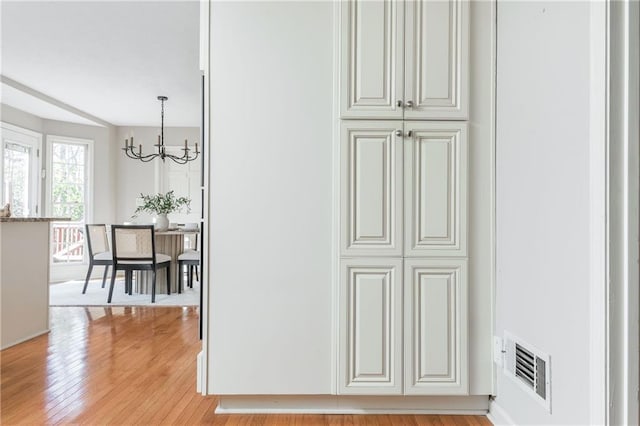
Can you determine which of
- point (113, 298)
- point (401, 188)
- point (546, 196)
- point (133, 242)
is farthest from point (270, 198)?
point (113, 298)

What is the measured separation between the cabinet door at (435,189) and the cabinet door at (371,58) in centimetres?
18

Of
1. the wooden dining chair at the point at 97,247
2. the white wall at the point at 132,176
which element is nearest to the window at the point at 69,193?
the white wall at the point at 132,176

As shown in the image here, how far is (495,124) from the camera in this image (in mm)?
1783

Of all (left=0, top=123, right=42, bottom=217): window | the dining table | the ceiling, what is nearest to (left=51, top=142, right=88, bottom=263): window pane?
(left=0, top=123, right=42, bottom=217): window

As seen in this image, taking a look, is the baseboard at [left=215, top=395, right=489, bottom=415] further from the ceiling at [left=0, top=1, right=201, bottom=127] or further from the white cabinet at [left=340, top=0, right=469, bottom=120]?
the ceiling at [left=0, top=1, right=201, bottom=127]

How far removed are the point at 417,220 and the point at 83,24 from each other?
123 inches

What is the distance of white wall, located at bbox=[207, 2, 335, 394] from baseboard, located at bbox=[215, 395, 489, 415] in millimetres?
98

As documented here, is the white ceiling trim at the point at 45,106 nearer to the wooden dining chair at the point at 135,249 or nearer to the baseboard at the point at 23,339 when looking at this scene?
the wooden dining chair at the point at 135,249

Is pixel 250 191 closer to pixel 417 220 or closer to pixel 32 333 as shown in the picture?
pixel 417 220

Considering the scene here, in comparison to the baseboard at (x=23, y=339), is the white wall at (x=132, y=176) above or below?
above

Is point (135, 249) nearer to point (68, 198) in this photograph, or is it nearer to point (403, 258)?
point (68, 198)

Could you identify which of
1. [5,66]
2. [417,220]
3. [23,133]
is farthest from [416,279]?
[23,133]

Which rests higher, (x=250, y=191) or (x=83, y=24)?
(x=83, y=24)

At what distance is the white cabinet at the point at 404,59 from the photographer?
177cm
